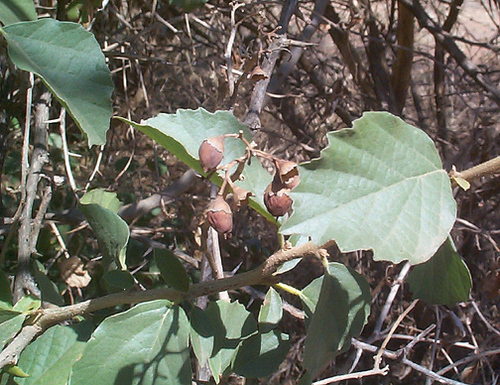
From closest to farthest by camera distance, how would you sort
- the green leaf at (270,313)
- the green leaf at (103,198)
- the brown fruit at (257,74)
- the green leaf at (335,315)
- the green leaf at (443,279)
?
the green leaf at (335,315) < the green leaf at (443,279) < the green leaf at (270,313) < the brown fruit at (257,74) < the green leaf at (103,198)

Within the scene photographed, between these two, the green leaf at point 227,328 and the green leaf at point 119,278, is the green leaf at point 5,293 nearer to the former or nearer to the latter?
the green leaf at point 119,278

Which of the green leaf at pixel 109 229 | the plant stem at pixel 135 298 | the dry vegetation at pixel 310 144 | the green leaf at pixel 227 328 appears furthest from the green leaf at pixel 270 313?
the dry vegetation at pixel 310 144

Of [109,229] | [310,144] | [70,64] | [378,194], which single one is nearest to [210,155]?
[378,194]

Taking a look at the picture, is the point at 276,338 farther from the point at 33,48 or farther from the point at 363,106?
the point at 363,106

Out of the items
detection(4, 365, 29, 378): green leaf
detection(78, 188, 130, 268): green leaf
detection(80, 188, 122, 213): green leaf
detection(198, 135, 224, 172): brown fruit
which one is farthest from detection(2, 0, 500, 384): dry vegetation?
detection(198, 135, 224, 172): brown fruit

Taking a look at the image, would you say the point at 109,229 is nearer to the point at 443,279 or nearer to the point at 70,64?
the point at 70,64

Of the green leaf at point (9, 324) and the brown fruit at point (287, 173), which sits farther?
the green leaf at point (9, 324)

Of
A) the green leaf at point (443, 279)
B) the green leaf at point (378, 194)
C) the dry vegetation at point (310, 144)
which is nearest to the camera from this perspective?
the green leaf at point (378, 194)

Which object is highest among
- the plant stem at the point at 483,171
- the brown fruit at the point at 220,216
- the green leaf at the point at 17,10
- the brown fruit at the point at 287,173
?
the green leaf at the point at 17,10

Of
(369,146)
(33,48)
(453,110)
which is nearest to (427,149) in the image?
(369,146)
